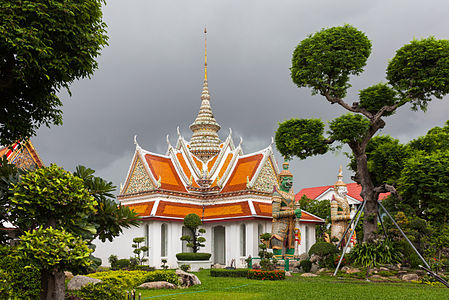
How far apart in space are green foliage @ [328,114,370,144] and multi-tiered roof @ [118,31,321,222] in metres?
6.99

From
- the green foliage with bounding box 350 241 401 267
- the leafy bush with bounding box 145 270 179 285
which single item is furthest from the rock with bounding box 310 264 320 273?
the leafy bush with bounding box 145 270 179 285

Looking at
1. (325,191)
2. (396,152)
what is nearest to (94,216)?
(396,152)

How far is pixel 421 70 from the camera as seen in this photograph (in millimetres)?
17141

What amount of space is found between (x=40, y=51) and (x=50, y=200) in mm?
3046

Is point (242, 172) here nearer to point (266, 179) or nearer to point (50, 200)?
point (266, 179)

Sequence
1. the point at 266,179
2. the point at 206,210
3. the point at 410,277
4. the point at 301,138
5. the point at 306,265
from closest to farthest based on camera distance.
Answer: the point at 410,277
the point at 301,138
the point at 306,265
the point at 206,210
the point at 266,179

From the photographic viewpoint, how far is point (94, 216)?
8664mm

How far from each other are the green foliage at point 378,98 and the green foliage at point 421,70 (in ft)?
1.21

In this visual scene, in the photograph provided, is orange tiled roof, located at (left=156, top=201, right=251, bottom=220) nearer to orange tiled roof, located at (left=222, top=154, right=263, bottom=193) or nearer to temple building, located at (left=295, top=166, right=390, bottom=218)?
orange tiled roof, located at (left=222, top=154, right=263, bottom=193)

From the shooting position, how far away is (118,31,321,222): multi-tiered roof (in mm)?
23969

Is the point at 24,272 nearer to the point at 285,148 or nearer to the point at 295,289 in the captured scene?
the point at 295,289

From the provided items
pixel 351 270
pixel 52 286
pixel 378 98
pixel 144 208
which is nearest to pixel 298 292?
pixel 351 270

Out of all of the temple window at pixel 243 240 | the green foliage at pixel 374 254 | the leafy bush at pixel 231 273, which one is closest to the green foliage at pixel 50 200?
the leafy bush at pixel 231 273

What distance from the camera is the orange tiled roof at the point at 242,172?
25108 millimetres
